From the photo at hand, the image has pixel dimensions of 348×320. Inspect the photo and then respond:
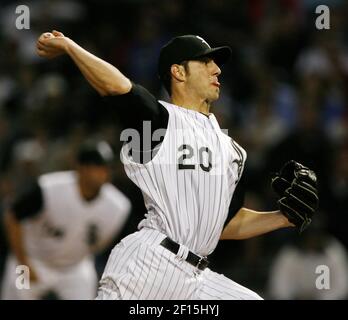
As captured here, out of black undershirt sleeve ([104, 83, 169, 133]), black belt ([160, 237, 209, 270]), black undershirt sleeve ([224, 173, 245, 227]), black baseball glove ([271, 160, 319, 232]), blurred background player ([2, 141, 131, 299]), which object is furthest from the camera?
blurred background player ([2, 141, 131, 299])

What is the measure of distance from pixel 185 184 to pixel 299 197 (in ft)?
1.83

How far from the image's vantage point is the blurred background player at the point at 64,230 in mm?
7008

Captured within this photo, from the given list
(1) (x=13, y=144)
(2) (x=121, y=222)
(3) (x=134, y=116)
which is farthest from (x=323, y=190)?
(3) (x=134, y=116)

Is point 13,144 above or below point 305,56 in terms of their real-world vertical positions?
below

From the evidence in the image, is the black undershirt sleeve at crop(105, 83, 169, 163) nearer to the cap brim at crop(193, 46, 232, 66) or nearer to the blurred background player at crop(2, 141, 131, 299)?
the cap brim at crop(193, 46, 232, 66)

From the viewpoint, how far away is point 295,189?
4.57 m

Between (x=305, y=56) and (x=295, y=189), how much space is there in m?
4.65

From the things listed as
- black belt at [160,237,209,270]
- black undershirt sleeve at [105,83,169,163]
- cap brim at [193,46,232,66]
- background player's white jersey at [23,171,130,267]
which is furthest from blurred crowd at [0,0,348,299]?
black undershirt sleeve at [105,83,169,163]

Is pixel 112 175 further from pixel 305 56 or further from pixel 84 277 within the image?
pixel 305 56

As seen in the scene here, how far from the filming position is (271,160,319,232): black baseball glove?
4559mm

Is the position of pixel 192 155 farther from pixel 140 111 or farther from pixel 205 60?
pixel 205 60

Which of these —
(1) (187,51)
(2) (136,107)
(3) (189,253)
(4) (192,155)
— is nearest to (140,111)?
(2) (136,107)

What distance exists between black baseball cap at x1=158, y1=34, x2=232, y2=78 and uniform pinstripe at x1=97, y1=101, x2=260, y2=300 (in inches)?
10.1
